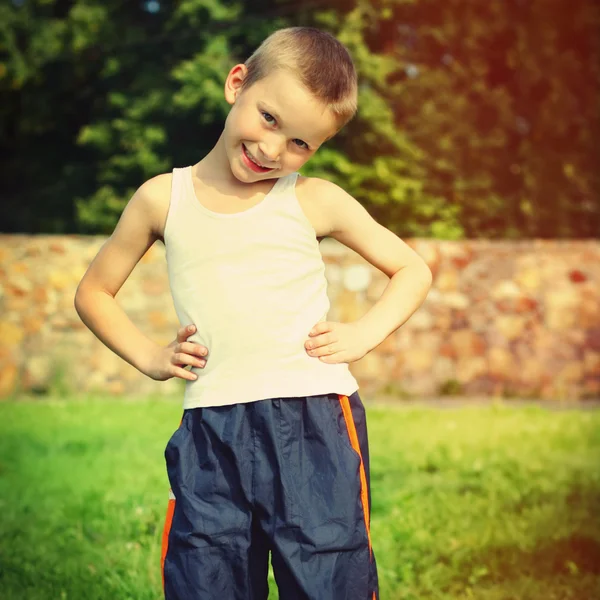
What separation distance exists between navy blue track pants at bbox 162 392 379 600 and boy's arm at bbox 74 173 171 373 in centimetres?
Answer: 29

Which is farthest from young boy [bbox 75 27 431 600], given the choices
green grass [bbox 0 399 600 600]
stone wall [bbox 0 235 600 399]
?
stone wall [bbox 0 235 600 399]

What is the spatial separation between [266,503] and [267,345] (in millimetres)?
347

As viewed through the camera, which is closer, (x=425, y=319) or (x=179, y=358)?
(x=179, y=358)

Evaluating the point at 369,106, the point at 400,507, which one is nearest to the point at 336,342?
the point at 400,507

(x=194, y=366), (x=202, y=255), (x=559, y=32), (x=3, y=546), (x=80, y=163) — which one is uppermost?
(x=559, y=32)

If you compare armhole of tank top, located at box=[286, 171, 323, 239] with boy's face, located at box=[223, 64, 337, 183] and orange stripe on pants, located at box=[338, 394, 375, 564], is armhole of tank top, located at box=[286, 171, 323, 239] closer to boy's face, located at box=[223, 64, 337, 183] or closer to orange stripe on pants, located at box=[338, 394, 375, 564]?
boy's face, located at box=[223, 64, 337, 183]

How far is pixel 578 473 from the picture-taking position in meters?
5.48

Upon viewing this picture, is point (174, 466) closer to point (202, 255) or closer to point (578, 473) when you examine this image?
point (202, 255)

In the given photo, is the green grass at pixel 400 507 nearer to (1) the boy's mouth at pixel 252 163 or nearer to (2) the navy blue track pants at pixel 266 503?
(2) the navy blue track pants at pixel 266 503

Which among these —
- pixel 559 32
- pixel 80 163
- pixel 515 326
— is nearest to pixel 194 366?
pixel 515 326

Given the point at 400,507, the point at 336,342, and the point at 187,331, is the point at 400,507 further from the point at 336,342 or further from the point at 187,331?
the point at 187,331

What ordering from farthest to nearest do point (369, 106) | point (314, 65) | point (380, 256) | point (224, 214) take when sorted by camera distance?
point (369, 106) < point (380, 256) < point (224, 214) < point (314, 65)

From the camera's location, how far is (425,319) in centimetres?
960

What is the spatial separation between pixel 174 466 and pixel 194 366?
0.23m
